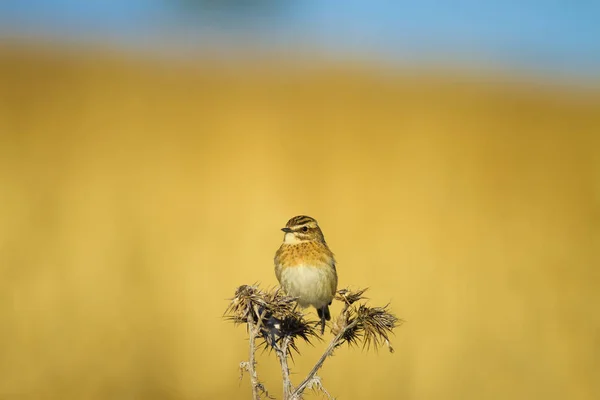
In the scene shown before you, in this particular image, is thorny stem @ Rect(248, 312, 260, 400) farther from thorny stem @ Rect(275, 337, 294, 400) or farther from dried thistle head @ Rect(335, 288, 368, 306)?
→ dried thistle head @ Rect(335, 288, 368, 306)

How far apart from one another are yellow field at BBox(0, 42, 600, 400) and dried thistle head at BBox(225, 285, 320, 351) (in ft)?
11.4

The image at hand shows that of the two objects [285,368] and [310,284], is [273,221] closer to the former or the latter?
[310,284]

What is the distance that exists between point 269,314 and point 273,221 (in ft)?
17.1

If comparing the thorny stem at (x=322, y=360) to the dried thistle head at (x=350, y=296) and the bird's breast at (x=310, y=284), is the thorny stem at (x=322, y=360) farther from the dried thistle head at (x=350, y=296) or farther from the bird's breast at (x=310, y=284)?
the bird's breast at (x=310, y=284)

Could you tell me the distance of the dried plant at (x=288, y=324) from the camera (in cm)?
354

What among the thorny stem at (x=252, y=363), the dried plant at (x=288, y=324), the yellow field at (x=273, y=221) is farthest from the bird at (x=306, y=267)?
the thorny stem at (x=252, y=363)

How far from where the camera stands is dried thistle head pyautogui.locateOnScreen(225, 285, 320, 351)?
3574 mm

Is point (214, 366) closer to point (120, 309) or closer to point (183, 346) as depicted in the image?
point (183, 346)

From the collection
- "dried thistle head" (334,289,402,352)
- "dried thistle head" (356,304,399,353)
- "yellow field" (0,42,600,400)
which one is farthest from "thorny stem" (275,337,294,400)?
"yellow field" (0,42,600,400)

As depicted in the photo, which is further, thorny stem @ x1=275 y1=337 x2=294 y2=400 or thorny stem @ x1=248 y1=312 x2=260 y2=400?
thorny stem @ x1=275 y1=337 x2=294 y2=400

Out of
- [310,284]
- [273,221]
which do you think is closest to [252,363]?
[310,284]

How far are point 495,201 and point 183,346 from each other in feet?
14.2

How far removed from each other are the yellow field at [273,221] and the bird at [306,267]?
118 centimetres

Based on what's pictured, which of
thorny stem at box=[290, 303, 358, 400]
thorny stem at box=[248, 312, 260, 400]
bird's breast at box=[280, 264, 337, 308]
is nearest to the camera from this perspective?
thorny stem at box=[248, 312, 260, 400]
